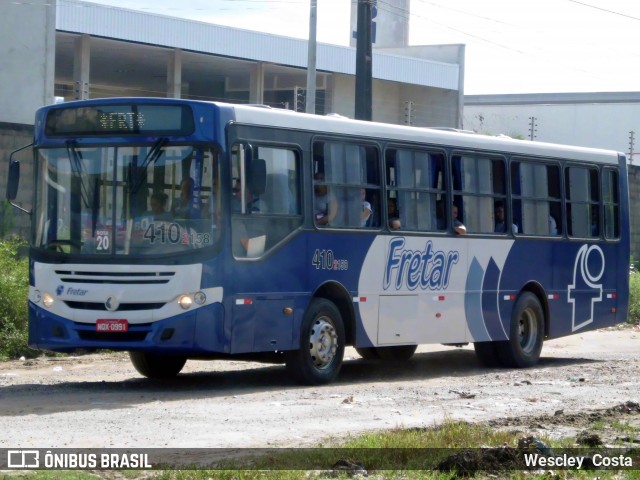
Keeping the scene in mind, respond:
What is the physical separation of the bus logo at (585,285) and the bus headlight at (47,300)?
8.06m

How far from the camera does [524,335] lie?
17703 millimetres

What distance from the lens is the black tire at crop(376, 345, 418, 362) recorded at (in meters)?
17.8

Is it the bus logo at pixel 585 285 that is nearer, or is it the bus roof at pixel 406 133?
the bus roof at pixel 406 133

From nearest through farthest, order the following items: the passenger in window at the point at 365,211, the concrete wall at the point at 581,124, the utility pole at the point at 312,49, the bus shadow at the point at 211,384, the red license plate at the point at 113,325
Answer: the bus shadow at the point at 211,384
the red license plate at the point at 113,325
the passenger in window at the point at 365,211
the utility pole at the point at 312,49
the concrete wall at the point at 581,124

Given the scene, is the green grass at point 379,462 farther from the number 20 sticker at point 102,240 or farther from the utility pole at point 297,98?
the utility pole at point 297,98

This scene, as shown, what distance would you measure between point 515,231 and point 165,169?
6.05m

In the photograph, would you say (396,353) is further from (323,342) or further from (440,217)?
(323,342)

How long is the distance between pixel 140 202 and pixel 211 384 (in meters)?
2.39

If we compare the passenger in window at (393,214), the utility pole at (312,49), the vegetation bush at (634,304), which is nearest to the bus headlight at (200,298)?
the passenger in window at (393,214)

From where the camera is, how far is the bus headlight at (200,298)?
12.7 metres

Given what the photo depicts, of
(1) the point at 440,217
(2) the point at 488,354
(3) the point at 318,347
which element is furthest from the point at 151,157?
(2) the point at 488,354

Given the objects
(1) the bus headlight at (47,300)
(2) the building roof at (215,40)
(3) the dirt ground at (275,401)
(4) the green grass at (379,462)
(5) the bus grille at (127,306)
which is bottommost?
(4) the green grass at (379,462)

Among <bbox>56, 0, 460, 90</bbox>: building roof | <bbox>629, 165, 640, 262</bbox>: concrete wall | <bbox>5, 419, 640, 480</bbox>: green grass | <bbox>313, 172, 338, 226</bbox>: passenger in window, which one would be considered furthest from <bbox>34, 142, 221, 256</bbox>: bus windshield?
<bbox>629, 165, 640, 262</bbox>: concrete wall

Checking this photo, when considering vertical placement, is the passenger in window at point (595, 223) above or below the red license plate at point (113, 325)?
above
